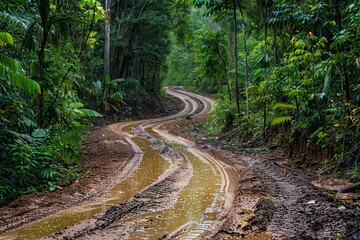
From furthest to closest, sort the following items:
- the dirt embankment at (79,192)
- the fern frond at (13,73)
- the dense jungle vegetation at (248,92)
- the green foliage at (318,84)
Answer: the green foliage at (318,84) < the dense jungle vegetation at (248,92) < the fern frond at (13,73) < the dirt embankment at (79,192)

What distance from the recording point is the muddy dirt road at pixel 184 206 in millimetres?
4859

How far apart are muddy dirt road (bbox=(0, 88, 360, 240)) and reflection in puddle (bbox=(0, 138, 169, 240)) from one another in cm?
1

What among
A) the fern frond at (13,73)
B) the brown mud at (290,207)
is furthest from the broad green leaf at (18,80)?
the brown mud at (290,207)

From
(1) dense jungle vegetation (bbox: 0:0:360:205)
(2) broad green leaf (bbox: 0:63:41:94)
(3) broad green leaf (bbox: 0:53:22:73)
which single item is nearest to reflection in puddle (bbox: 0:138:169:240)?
(1) dense jungle vegetation (bbox: 0:0:360:205)

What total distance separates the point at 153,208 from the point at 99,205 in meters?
1.07

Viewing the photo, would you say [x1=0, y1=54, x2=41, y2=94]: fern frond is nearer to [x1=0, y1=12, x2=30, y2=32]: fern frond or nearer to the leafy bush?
[x1=0, y1=12, x2=30, y2=32]: fern frond

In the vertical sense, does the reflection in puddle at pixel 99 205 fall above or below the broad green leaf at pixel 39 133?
below

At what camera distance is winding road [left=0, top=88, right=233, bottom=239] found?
484 cm

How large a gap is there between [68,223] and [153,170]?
456 cm

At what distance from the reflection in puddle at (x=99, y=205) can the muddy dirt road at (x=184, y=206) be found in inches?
0.6

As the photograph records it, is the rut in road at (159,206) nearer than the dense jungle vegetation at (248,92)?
Yes

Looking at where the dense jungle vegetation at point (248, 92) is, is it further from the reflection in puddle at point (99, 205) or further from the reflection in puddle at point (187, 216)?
the reflection in puddle at point (187, 216)

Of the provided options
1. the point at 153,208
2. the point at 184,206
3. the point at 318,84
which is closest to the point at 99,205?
the point at 153,208

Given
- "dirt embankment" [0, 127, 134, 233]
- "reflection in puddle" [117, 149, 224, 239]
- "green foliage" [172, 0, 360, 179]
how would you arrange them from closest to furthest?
1. "reflection in puddle" [117, 149, 224, 239]
2. "dirt embankment" [0, 127, 134, 233]
3. "green foliage" [172, 0, 360, 179]
